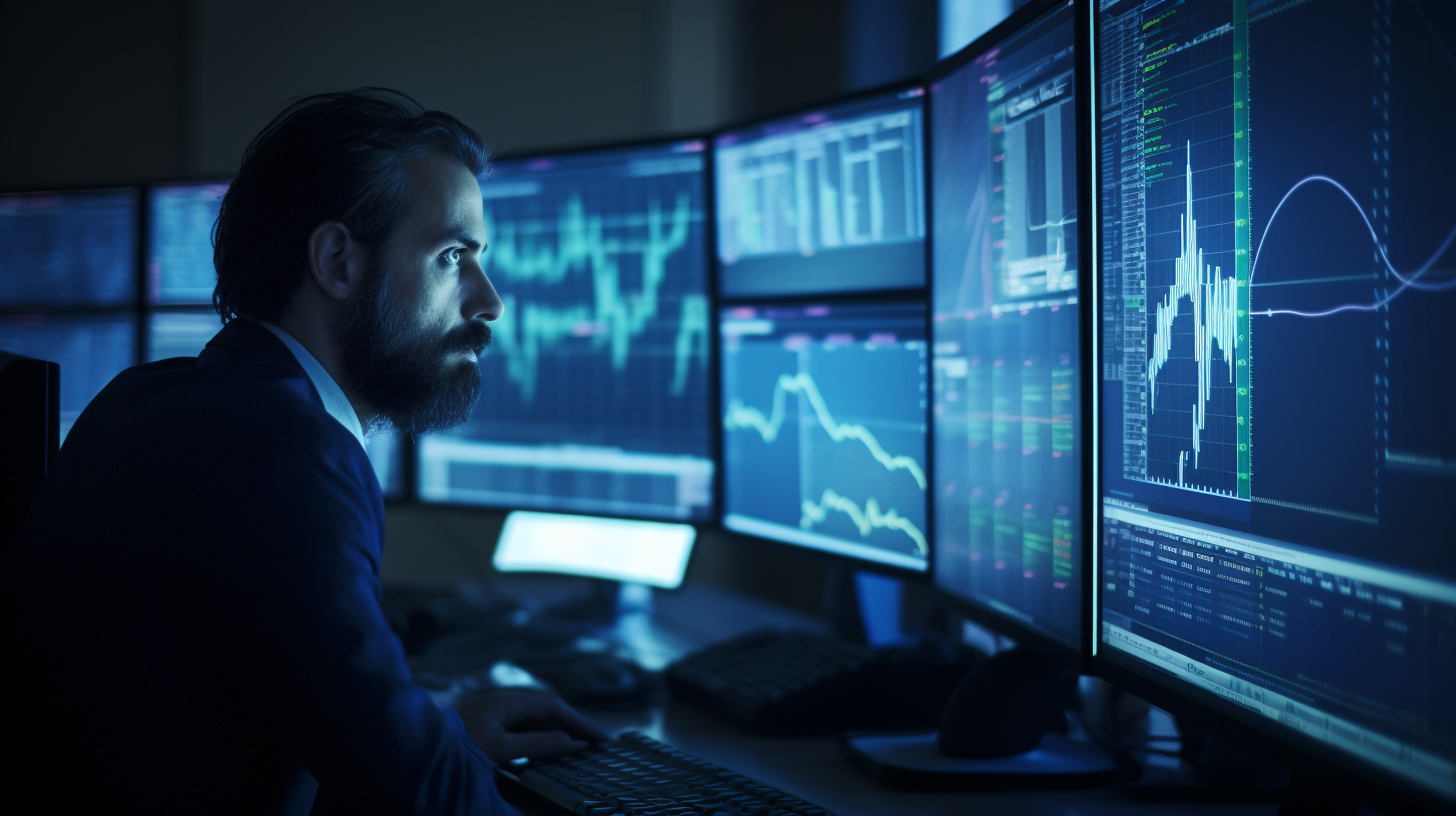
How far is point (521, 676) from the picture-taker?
4.34 feet

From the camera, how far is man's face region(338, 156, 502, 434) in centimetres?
101

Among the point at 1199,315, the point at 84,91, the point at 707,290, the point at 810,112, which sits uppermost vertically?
the point at 84,91

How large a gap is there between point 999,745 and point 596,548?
896mm

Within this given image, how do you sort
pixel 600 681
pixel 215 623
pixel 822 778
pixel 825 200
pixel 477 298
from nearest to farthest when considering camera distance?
pixel 215 623, pixel 822 778, pixel 477 298, pixel 600 681, pixel 825 200

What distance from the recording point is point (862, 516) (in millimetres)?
1293

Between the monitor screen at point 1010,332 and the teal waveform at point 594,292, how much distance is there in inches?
20.4

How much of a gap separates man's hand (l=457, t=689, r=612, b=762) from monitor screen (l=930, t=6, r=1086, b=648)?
436mm

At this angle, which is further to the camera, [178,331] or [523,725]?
[178,331]

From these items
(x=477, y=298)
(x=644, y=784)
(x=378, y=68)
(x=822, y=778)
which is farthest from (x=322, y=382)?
(x=378, y=68)

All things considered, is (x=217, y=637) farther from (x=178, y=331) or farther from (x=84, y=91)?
(x=84, y=91)

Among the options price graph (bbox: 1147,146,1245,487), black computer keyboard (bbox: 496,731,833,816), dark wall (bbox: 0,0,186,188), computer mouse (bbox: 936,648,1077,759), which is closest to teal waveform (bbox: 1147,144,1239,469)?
price graph (bbox: 1147,146,1245,487)

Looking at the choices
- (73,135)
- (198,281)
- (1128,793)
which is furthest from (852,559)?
(73,135)

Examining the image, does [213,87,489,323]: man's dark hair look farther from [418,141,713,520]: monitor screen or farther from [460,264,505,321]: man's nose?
[418,141,713,520]: monitor screen

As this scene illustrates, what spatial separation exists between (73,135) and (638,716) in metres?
2.06
